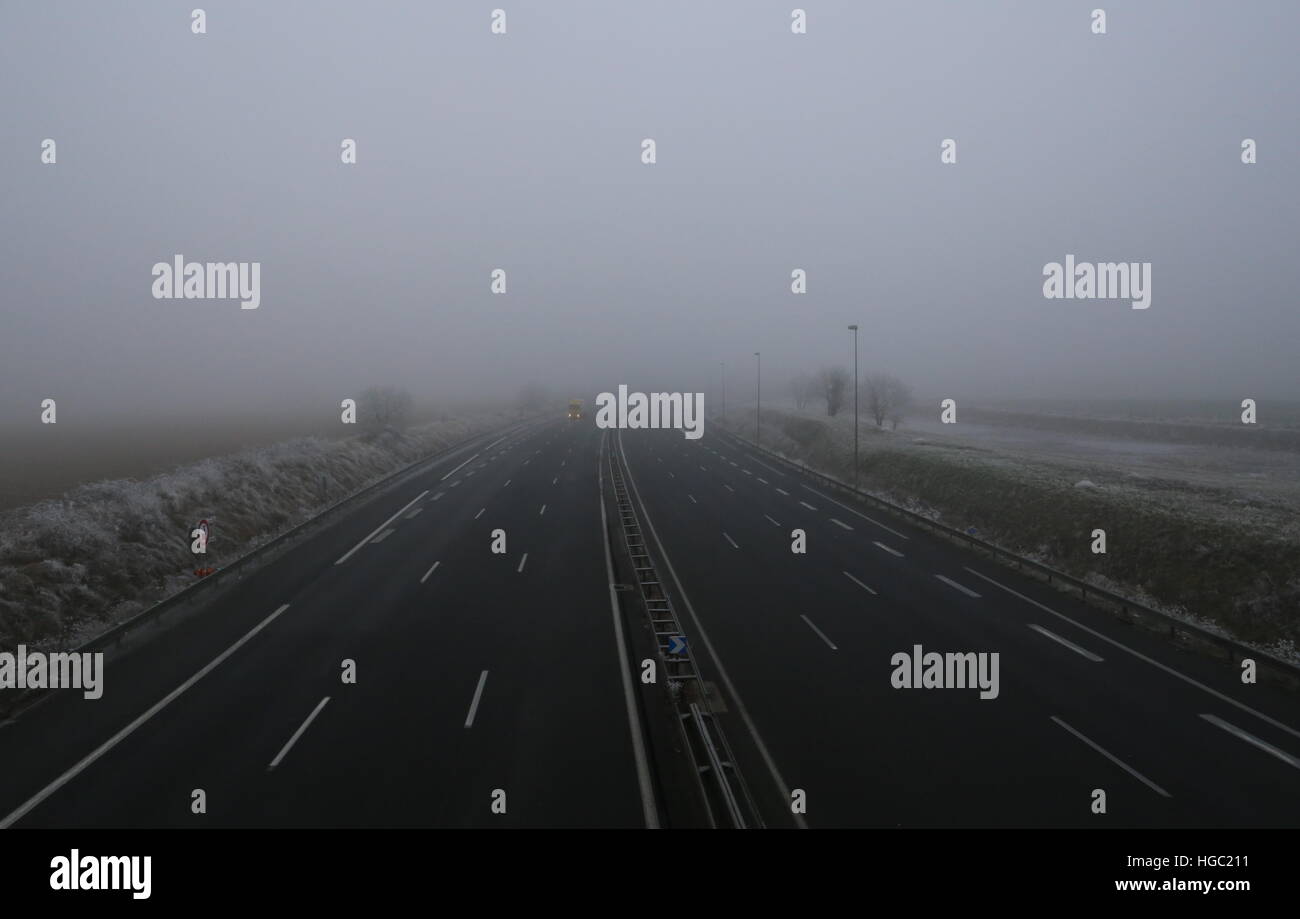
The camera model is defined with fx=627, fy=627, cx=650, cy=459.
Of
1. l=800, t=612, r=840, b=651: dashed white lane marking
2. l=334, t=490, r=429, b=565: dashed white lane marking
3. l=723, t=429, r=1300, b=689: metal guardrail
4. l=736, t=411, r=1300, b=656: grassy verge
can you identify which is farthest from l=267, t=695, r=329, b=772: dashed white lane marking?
l=736, t=411, r=1300, b=656: grassy verge

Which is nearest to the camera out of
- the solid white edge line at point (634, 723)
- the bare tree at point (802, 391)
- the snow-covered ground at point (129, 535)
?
the solid white edge line at point (634, 723)

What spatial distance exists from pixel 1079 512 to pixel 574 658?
844 inches

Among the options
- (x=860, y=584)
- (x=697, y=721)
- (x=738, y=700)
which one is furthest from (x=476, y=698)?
(x=860, y=584)

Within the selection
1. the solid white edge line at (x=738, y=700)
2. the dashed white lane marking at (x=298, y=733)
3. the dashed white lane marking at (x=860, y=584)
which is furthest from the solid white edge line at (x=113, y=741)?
the dashed white lane marking at (x=860, y=584)

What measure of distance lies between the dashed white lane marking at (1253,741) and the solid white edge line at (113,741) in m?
19.2

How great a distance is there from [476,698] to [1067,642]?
→ 14.2 m

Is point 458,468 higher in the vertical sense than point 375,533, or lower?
higher

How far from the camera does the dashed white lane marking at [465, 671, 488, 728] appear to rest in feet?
37.7

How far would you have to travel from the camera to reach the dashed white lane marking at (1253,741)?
10258 millimetres

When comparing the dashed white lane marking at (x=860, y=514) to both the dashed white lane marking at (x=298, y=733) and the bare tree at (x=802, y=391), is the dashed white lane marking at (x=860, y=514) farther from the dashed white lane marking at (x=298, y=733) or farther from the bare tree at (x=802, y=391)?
the bare tree at (x=802, y=391)

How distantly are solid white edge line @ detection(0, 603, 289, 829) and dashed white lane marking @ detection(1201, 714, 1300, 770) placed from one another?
62.8ft

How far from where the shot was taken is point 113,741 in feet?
35.4

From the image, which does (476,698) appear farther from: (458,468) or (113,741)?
(458,468)
